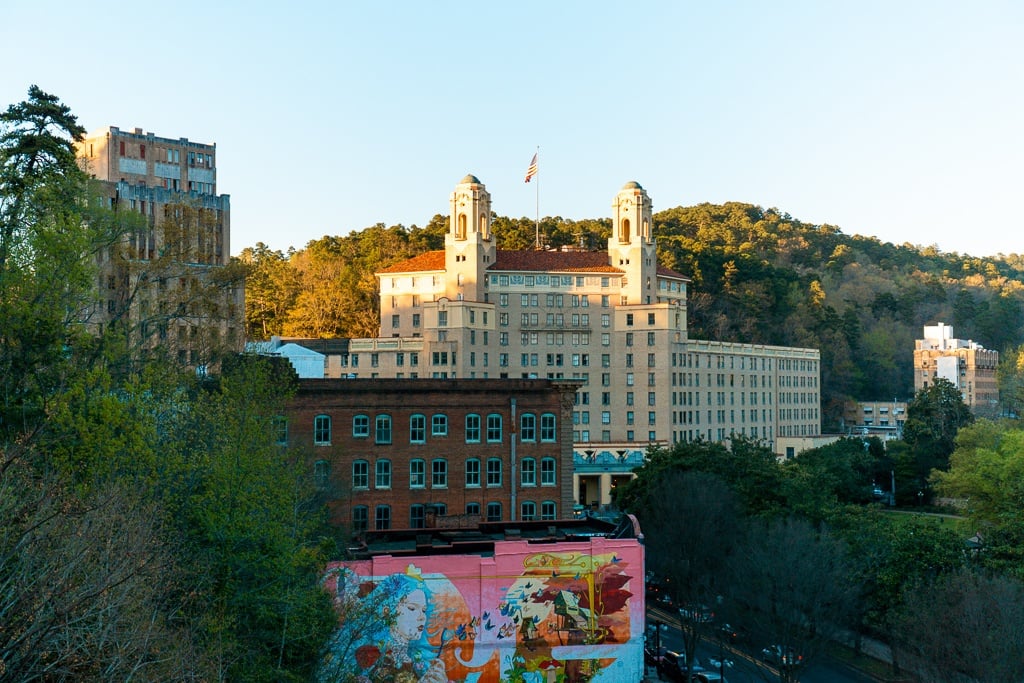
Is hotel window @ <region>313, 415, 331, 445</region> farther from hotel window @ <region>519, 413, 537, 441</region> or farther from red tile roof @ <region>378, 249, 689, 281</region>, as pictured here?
red tile roof @ <region>378, 249, 689, 281</region>

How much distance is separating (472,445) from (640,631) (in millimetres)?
14669

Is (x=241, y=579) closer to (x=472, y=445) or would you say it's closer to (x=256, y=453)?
(x=256, y=453)

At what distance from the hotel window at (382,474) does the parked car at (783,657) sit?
60.1 ft

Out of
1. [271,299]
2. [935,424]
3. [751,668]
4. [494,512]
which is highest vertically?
[271,299]

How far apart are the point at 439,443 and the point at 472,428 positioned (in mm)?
1670

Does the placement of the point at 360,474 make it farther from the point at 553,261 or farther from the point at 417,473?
the point at 553,261

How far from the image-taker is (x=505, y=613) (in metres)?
41.1

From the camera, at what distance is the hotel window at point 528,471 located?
181 ft

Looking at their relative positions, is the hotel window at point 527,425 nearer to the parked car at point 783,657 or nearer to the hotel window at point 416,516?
the hotel window at point 416,516

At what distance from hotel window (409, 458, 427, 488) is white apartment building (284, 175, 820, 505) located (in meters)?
49.9

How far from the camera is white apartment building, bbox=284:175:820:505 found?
354 ft

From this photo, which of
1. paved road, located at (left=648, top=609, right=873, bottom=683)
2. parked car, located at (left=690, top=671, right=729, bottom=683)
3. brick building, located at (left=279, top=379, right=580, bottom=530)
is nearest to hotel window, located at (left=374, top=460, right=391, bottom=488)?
brick building, located at (left=279, top=379, right=580, bottom=530)

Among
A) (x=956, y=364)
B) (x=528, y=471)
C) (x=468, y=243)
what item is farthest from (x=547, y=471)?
(x=956, y=364)

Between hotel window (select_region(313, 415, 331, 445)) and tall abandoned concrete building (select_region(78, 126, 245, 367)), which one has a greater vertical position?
tall abandoned concrete building (select_region(78, 126, 245, 367))
